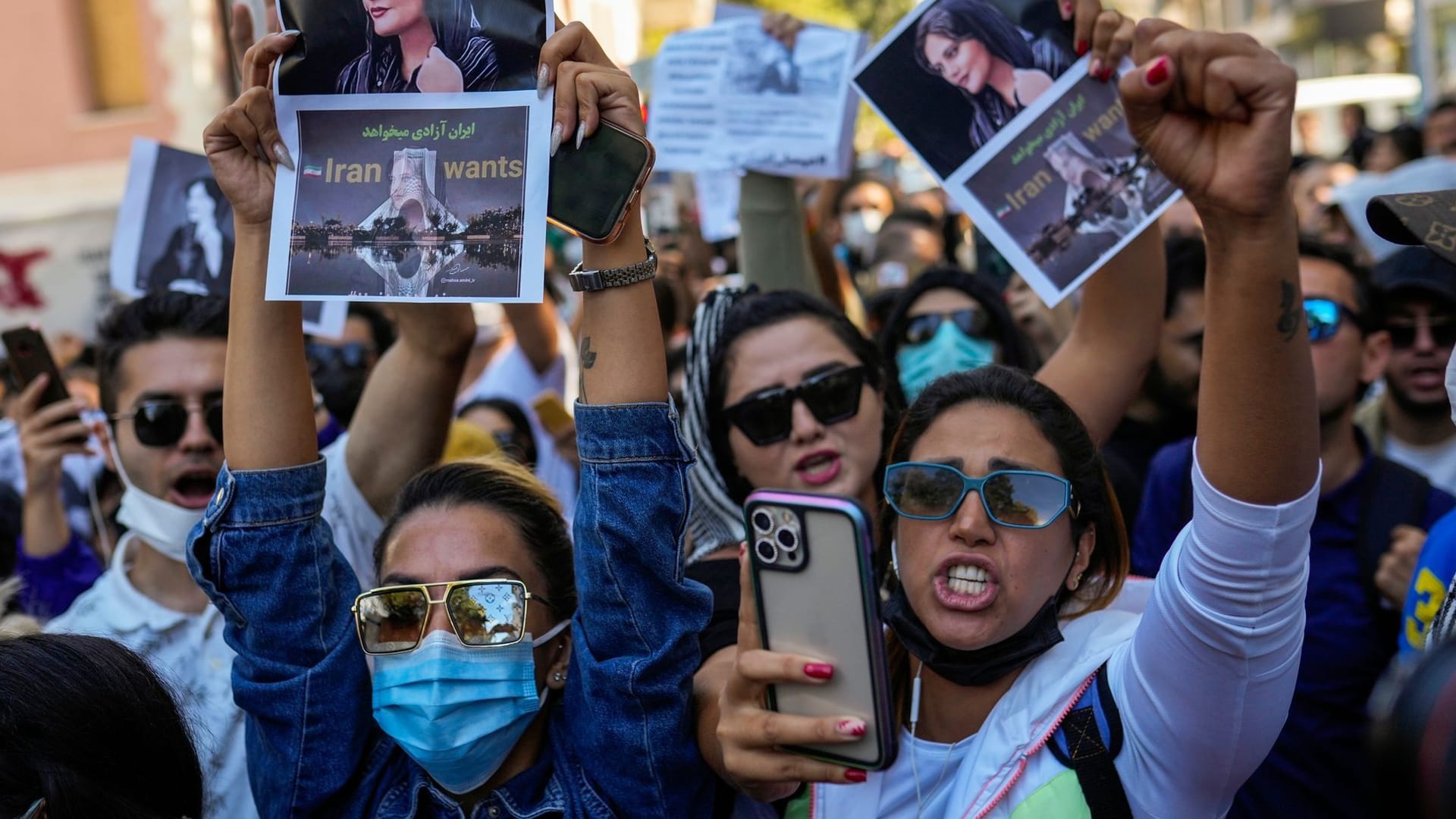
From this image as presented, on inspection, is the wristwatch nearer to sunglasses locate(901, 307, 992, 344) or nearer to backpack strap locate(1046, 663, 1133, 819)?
backpack strap locate(1046, 663, 1133, 819)

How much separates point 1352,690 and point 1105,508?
967mm

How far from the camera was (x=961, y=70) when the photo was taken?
113 inches

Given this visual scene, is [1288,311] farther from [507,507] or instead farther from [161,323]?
[161,323]

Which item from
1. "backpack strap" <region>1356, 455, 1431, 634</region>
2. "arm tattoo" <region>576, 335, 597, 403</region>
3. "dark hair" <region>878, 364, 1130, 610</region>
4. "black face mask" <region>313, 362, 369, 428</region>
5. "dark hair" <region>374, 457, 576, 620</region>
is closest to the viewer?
"arm tattoo" <region>576, 335, 597, 403</region>

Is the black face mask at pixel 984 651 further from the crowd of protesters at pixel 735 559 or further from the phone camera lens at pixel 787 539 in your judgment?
the phone camera lens at pixel 787 539

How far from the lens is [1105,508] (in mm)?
2387

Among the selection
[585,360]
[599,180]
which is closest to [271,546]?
[585,360]

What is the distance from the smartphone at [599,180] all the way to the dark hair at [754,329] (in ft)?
3.70

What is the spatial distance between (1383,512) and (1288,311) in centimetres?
167

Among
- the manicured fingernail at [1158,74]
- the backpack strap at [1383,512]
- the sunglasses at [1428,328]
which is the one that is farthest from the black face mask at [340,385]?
the manicured fingernail at [1158,74]

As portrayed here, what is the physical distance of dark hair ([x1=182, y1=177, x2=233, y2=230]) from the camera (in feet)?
12.2

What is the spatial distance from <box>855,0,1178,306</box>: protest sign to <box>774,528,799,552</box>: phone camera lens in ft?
3.77

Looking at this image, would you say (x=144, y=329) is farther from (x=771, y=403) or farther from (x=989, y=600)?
(x=989, y=600)

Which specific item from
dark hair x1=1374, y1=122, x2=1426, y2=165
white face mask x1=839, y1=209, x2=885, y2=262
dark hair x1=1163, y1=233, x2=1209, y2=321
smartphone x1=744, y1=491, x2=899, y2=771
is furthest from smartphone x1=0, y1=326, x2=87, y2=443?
dark hair x1=1374, y1=122, x2=1426, y2=165
